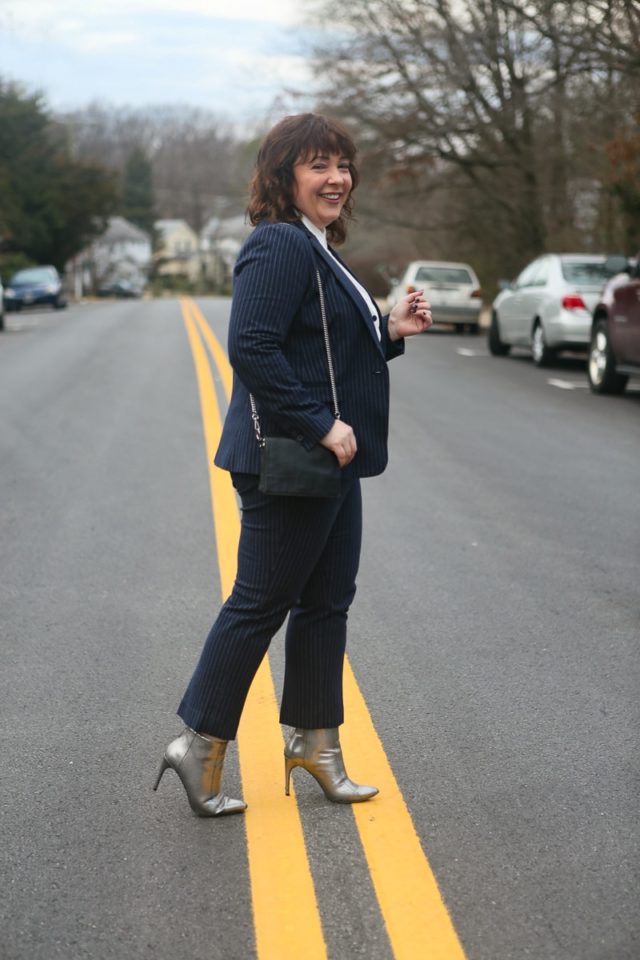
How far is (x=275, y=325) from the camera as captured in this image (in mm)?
3293

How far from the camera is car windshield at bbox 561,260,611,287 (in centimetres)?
1752

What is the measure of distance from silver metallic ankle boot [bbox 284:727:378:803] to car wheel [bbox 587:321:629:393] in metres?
11.4

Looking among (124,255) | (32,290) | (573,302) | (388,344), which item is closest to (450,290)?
(573,302)

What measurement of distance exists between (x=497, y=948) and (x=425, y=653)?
227cm

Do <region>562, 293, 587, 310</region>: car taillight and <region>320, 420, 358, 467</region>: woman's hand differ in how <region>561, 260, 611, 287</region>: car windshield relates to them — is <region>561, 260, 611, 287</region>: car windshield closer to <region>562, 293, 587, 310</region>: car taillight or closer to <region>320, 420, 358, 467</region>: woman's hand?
<region>562, 293, 587, 310</region>: car taillight

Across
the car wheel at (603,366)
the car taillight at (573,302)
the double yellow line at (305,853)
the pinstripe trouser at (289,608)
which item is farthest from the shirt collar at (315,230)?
the car taillight at (573,302)

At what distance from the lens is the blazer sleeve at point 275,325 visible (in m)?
3.29

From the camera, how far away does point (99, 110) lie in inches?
5522

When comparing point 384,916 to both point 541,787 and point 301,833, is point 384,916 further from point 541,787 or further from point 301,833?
point 541,787

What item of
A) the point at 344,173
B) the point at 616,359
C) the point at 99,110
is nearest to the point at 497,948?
the point at 344,173

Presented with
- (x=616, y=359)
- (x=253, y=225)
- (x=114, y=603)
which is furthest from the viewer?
(x=616, y=359)

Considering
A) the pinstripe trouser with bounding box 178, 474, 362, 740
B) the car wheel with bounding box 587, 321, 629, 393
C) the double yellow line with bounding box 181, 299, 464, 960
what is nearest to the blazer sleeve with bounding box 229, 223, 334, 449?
the pinstripe trouser with bounding box 178, 474, 362, 740

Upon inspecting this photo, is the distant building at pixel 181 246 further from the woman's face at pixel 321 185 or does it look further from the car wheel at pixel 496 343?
the woman's face at pixel 321 185

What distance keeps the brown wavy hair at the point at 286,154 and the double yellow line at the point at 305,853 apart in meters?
1.50
